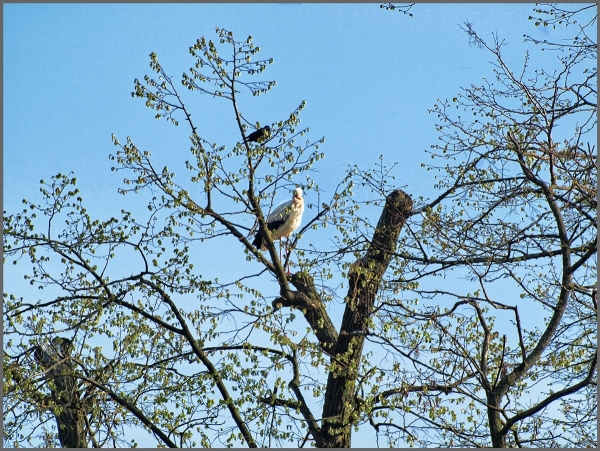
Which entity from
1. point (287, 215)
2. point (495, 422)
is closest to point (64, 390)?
point (287, 215)

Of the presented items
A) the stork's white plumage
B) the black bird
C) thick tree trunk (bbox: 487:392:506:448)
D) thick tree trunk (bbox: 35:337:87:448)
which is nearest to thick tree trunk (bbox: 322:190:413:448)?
thick tree trunk (bbox: 487:392:506:448)

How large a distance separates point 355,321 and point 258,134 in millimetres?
2535

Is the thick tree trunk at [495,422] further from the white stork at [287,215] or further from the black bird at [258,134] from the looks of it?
the white stork at [287,215]

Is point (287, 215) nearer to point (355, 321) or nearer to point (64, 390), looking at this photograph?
point (355, 321)

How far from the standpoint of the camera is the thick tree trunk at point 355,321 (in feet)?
29.3

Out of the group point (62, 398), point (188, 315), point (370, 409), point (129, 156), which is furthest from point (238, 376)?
point (129, 156)

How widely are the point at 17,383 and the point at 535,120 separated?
6416 millimetres

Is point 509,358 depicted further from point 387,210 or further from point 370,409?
point 387,210

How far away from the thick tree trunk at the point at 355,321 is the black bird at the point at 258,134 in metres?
1.84

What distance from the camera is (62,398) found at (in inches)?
377

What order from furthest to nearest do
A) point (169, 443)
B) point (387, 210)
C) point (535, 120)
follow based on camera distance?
point (387, 210) < point (169, 443) < point (535, 120)

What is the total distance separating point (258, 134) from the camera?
29.2ft

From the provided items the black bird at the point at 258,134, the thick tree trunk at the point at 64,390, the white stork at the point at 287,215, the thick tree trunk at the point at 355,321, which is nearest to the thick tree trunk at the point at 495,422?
the thick tree trunk at the point at 355,321

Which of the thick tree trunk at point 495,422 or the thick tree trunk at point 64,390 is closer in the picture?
the thick tree trunk at point 495,422
